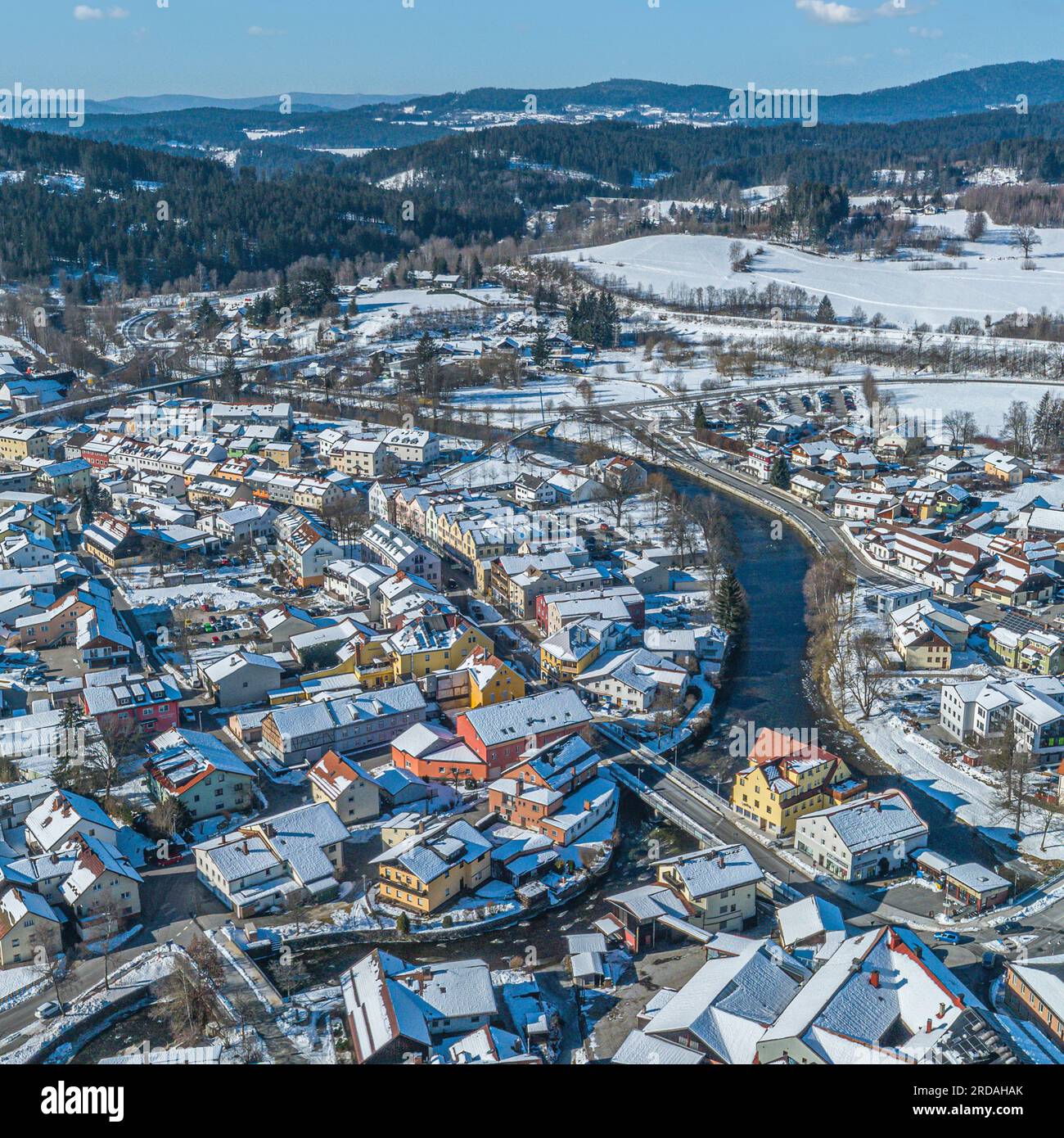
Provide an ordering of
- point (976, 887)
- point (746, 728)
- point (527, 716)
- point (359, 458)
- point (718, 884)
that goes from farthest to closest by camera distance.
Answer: point (359, 458), point (746, 728), point (527, 716), point (976, 887), point (718, 884)

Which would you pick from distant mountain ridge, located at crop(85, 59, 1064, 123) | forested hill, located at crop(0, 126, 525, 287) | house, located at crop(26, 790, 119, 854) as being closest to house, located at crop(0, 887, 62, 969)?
house, located at crop(26, 790, 119, 854)

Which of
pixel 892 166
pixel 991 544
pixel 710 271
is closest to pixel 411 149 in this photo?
pixel 892 166

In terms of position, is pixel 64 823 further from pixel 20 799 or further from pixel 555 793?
pixel 555 793

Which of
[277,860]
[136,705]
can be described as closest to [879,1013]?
[277,860]

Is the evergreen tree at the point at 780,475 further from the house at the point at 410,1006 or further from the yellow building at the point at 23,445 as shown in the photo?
the house at the point at 410,1006

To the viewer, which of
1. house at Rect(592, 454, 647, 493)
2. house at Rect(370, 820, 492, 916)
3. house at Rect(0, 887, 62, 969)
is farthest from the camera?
house at Rect(592, 454, 647, 493)

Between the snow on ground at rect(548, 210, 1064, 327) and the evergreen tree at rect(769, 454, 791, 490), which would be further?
the snow on ground at rect(548, 210, 1064, 327)

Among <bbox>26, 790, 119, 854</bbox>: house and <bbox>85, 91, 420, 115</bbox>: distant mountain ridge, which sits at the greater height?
<bbox>85, 91, 420, 115</bbox>: distant mountain ridge

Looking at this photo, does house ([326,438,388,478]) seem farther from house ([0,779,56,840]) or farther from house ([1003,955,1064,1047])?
house ([1003,955,1064,1047])

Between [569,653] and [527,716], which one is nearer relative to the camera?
[527,716]
